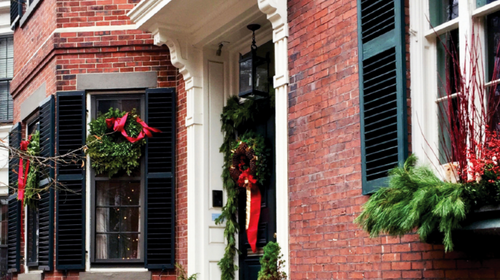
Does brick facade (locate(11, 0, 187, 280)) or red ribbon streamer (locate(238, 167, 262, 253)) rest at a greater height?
brick facade (locate(11, 0, 187, 280))

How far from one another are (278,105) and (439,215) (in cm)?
292

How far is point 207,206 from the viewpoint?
890cm

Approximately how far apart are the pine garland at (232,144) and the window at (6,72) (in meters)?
6.60

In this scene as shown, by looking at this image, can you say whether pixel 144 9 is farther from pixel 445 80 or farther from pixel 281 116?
pixel 445 80

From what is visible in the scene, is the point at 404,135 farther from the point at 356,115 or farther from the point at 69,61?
the point at 69,61

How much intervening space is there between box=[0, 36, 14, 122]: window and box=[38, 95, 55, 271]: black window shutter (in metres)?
4.43

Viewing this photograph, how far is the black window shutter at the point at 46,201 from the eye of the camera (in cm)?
949

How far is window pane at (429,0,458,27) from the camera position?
554cm

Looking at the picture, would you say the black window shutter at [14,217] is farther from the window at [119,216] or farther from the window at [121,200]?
the window at [119,216]

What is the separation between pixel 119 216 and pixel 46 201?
1.05 meters

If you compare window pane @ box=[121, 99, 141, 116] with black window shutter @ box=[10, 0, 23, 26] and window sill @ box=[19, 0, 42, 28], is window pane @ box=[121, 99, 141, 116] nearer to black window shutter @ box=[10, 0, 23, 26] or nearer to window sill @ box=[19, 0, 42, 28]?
window sill @ box=[19, 0, 42, 28]

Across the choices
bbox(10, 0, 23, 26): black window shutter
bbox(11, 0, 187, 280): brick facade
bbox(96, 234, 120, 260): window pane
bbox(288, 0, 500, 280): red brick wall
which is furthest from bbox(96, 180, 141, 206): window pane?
bbox(10, 0, 23, 26): black window shutter

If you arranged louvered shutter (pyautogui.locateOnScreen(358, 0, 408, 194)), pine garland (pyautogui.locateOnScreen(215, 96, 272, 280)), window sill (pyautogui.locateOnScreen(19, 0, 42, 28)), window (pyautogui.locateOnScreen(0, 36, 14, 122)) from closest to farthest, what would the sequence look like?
1. louvered shutter (pyautogui.locateOnScreen(358, 0, 408, 194))
2. pine garland (pyautogui.locateOnScreen(215, 96, 272, 280))
3. window sill (pyautogui.locateOnScreen(19, 0, 42, 28))
4. window (pyautogui.locateOnScreen(0, 36, 14, 122))

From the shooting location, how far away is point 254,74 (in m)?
8.24
